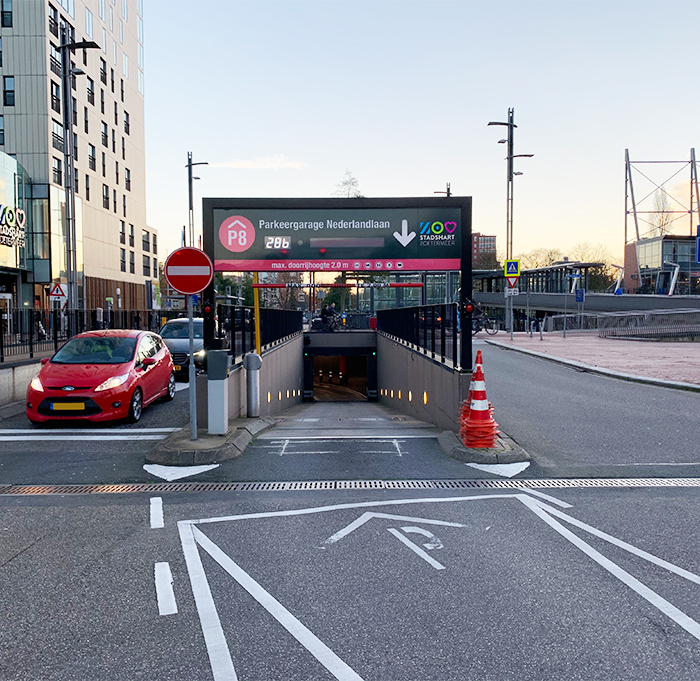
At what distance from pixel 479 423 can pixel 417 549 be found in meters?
3.38

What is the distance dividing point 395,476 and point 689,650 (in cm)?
384

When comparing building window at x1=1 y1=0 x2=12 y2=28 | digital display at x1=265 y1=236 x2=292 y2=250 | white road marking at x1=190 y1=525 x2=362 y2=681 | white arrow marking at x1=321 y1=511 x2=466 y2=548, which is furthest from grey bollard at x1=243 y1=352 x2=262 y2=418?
building window at x1=1 y1=0 x2=12 y2=28

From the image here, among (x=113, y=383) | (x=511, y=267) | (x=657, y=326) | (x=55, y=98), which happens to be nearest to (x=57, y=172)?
(x=55, y=98)

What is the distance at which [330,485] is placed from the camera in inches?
263

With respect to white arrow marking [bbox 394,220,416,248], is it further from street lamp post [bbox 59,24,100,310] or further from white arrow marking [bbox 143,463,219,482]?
street lamp post [bbox 59,24,100,310]

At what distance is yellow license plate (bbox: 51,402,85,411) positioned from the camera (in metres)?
10.0

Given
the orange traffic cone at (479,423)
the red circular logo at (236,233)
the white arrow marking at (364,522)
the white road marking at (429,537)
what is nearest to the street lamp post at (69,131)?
the red circular logo at (236,233)

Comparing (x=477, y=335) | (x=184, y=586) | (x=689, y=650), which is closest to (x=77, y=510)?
(x=184, y=586)

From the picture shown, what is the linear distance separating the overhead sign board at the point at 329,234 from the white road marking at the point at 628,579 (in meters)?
5.21


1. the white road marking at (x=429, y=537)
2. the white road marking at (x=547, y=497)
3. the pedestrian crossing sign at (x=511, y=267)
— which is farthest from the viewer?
the pedestrian crossing sign at (x=511, y=267)

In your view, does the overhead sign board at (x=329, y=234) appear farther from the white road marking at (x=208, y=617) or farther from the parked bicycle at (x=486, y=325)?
the parked bicycle at (x=486, y=325)

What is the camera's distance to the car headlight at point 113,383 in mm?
10297

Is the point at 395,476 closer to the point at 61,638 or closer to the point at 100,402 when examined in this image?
the point at 61,638

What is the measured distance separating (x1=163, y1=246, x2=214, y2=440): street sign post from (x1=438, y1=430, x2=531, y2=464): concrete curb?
10.7 ft
